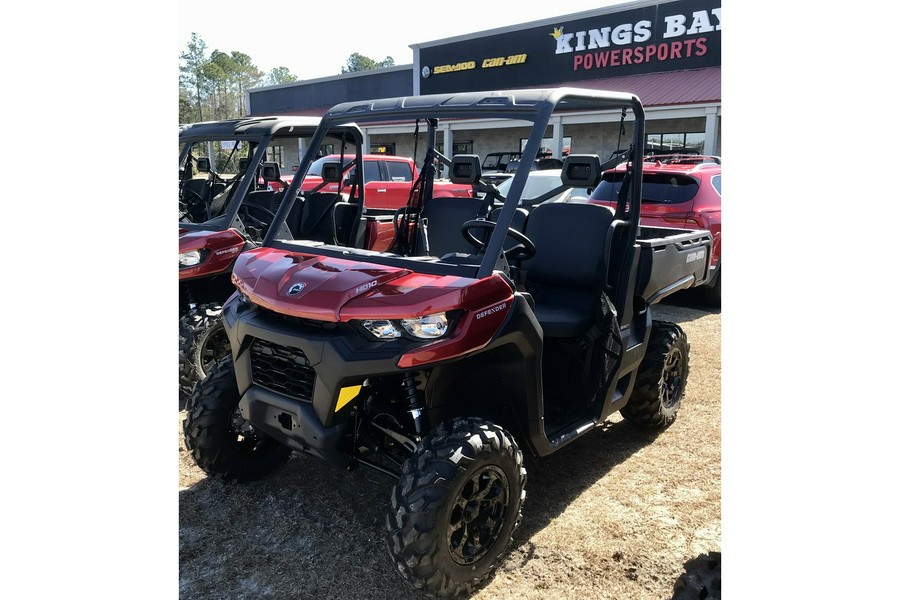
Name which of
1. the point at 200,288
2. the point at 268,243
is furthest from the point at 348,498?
the point at 200,288

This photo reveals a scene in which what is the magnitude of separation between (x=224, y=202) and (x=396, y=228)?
96.2 inches

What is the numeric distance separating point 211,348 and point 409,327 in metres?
2.86

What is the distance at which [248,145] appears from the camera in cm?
605

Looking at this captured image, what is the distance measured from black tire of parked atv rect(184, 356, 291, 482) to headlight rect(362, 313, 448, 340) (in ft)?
3.80

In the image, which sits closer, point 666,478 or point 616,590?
point 616,590

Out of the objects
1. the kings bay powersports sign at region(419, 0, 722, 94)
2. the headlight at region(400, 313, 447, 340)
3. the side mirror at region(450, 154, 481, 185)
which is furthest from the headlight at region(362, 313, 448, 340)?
the kings bay powersports sign at region(419, 0, 722, 94)

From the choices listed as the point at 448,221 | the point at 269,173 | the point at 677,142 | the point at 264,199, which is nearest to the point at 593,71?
the point at 677,142

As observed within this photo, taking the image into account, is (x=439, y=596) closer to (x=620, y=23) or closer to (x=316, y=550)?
(x=316, y=550)

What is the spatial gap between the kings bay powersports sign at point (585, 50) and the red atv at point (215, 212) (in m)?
16.0

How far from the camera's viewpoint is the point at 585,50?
2280cm

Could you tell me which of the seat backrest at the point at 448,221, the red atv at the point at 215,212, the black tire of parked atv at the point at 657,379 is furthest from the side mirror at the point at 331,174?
the black tire of parked atv at the point at 657,379

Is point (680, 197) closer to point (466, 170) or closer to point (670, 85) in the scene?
point (466, 170)

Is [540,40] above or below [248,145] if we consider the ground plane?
above

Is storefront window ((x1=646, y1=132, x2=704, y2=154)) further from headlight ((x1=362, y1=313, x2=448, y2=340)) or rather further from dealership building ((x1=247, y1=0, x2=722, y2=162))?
headlight ((x1=362, y1=313, x2=448, y2=340))
